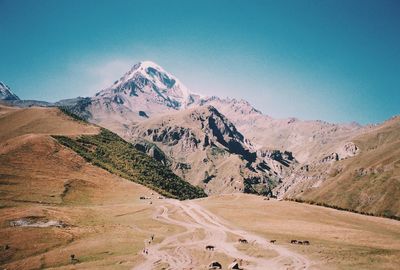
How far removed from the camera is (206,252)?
214 ft

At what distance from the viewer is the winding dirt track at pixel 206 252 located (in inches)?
2229

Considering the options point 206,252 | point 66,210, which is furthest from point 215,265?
point 66,210

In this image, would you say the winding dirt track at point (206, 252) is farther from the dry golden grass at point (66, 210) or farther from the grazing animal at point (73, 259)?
the grazing animal at point (73, 259)

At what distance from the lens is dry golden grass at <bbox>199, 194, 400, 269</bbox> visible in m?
58.2

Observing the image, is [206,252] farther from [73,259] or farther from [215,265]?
[73,259]

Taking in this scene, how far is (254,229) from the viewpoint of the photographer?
90562mm

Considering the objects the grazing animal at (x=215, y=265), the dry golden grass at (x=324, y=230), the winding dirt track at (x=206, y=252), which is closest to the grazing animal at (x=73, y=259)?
the winding dirt track at (x=206, y=252)

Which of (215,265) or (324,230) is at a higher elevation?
(324,230)

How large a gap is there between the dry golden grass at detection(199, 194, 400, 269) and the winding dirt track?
12.5ft

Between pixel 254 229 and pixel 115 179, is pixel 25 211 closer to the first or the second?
pixel 254 229

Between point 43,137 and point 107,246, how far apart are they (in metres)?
152

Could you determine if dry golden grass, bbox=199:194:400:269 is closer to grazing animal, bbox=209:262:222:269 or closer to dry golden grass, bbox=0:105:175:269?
grazing animal, bbox=209:262:222:269

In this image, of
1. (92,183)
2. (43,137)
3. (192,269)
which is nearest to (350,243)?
(192,269)

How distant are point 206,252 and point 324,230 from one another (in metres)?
37.4
